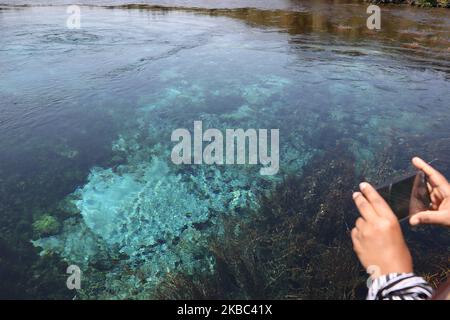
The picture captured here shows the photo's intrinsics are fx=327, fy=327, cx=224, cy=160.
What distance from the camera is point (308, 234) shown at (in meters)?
6.13

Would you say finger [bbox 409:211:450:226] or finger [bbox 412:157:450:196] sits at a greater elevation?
finger [bbox 412:157:450:196]

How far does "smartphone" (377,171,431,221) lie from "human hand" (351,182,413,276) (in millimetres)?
318

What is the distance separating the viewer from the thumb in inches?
80.4

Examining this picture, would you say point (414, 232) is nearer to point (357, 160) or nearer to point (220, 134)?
point (357, 160)

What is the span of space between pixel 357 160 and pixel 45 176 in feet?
25.1

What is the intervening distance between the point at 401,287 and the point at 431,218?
0.55 m

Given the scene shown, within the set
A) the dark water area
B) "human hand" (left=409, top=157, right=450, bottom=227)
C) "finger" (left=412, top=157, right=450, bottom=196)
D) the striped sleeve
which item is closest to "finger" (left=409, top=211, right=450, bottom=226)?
"human hand" (left=409, top=157, right=450, bottom=227)

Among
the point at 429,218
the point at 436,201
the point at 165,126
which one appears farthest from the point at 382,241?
the point at 165,126

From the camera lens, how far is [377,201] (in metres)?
1.90

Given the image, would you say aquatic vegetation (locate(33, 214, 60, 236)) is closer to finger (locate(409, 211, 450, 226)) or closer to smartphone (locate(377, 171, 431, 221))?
smartphone (locate(377, 171, 431, 221))

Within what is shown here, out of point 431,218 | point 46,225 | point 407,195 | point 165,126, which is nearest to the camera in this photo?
point 431,218

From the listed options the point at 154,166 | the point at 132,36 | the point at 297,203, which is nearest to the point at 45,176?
the point at 154,166

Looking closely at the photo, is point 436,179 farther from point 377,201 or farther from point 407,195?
point 377,201

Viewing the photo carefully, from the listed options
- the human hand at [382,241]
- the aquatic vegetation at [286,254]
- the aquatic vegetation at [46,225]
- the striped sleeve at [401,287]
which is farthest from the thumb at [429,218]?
the aquatic vegetation at [46,225]
